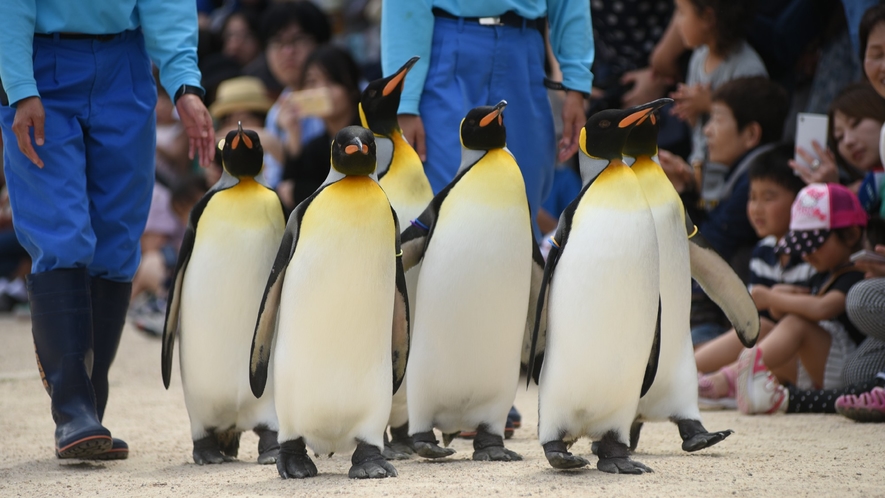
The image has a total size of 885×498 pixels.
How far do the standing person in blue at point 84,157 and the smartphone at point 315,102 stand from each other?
9.95 feet

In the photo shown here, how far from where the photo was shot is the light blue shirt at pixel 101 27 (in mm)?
3102

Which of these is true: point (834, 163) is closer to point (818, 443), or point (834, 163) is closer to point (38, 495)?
point (818, 443)

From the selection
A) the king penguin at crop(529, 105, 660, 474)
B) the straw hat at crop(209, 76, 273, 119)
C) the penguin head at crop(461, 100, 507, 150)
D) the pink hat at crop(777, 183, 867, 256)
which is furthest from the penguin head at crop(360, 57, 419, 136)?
the straw hat at crop(209, 76, 273, 119)

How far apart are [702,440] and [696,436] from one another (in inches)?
1.7

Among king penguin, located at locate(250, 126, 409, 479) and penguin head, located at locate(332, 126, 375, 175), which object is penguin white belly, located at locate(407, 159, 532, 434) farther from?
penguin head, located at locate(332, 126, 375, 175)

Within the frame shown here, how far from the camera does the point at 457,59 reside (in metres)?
3.65

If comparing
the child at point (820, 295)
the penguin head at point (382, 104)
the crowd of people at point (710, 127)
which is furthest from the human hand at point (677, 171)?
the penguin head at point (382, 104)

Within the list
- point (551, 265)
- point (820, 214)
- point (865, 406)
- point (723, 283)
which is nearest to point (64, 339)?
point (551, 265)

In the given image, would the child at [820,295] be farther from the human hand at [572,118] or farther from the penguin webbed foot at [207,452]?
the penguin webbed foot at [207,452]

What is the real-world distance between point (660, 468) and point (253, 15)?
7880 millimetres

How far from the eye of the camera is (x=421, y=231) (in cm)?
316

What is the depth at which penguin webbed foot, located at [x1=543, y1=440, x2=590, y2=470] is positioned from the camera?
2732 millimetres

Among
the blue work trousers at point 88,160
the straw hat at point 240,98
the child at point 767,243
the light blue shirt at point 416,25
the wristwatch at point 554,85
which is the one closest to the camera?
the blue work trousers at point 88,160

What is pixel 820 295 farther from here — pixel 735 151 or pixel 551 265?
pixel 551 265
